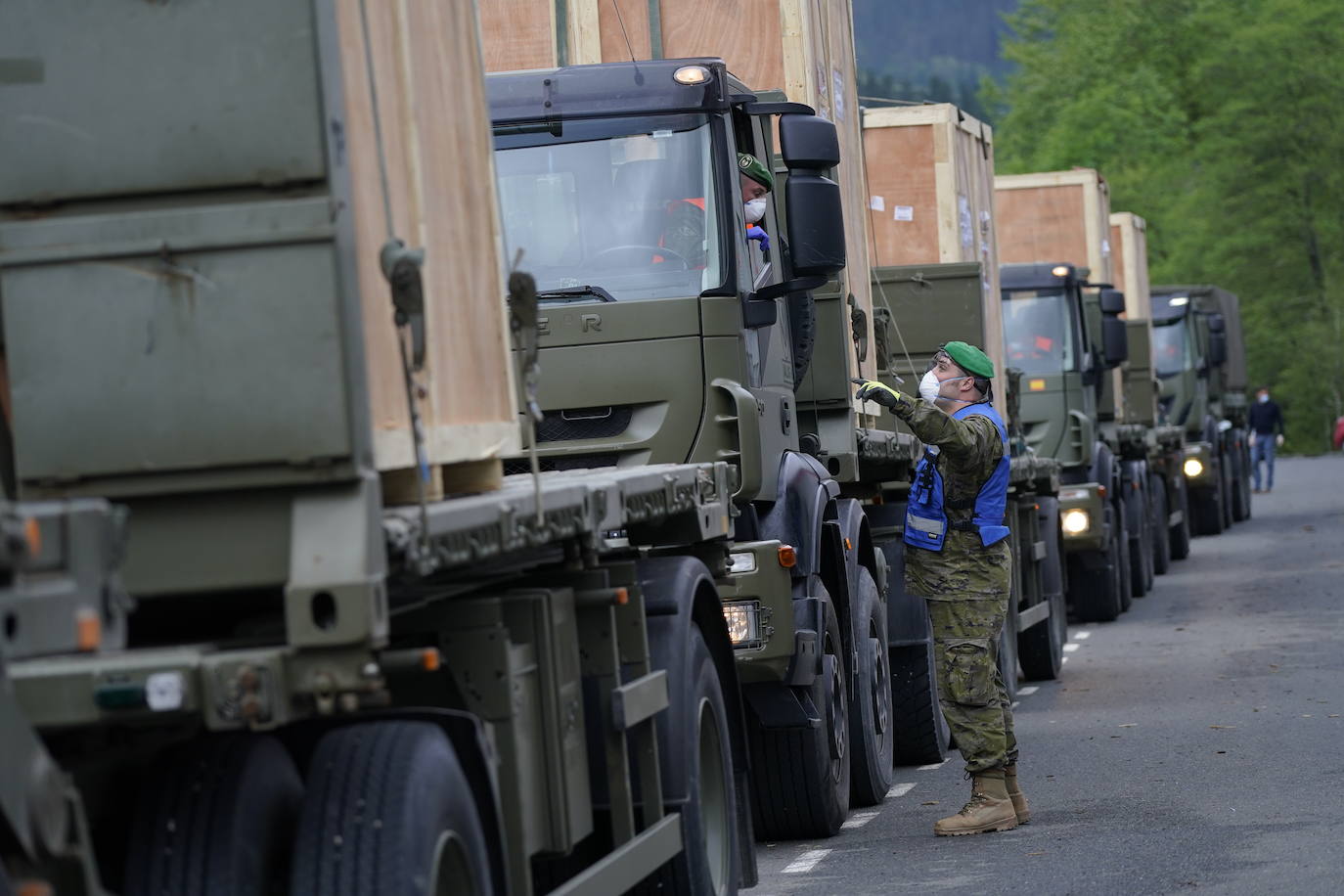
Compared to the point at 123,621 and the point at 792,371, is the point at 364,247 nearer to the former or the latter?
the point at 123,621

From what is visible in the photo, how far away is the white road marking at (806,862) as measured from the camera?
8.95m

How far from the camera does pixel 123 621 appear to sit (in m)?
3.79

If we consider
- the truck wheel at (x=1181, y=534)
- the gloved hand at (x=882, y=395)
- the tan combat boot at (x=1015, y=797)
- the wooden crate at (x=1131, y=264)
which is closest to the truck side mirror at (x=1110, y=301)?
the truck wheel at (x=1181, y=534)

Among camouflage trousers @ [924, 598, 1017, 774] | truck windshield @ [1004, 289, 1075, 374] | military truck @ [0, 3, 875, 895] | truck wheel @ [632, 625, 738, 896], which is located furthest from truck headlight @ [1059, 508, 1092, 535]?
military truck @ [0, 3, 875, 895]

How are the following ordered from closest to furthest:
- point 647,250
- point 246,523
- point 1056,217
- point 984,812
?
point 246,523 < point 647,250 < point 984,812 < point 1056,217

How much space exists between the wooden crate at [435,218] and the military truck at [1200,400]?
86.9 ft

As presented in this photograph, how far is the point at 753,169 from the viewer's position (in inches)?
351

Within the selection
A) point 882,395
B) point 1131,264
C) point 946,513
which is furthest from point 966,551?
point 1131,264

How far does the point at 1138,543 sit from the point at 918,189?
7424 mm

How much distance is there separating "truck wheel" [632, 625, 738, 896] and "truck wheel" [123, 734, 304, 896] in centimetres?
237

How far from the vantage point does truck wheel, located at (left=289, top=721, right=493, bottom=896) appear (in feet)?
13.9

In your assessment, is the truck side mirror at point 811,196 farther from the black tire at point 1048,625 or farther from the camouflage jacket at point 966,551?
the black tire at point 1048,625

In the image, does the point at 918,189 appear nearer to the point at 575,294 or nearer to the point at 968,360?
the point at 968,360

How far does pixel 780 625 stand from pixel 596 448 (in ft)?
3.43
